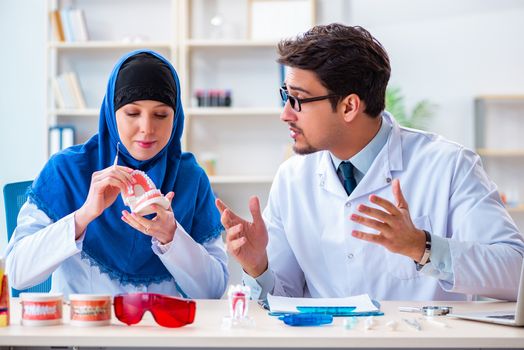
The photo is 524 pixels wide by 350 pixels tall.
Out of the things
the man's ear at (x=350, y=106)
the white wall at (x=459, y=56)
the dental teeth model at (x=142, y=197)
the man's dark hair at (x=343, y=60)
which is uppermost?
the white wall at (x=459, y=56)

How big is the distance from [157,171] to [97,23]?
11.8ft

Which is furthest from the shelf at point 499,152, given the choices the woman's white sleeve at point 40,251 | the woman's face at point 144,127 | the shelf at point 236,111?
the woman's white sleeve at point 40,251

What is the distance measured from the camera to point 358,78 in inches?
96.4

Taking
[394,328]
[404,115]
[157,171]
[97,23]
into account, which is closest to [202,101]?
[97,23]

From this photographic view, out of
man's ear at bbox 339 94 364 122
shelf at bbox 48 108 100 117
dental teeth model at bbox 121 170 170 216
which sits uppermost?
shelf at bbox 48 108 100 117

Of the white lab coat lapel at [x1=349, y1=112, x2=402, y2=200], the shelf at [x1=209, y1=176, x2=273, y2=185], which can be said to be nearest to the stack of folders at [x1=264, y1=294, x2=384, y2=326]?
the white lab coat lapel at [x1=349, y1=112, x2=402, y2=200]

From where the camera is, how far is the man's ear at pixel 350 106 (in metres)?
2.44

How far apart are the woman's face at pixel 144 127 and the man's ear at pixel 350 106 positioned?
530 millimetres

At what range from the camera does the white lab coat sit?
2.22 m

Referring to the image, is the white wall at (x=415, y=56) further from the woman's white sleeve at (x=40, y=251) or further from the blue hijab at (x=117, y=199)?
the woman's white sleeve at (x=40, y=251)

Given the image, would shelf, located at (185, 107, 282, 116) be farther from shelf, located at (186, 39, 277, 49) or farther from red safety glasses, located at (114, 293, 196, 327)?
red safety glasses, located at (114, 293, 196, 327)

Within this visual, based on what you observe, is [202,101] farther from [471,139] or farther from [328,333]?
[328,333]

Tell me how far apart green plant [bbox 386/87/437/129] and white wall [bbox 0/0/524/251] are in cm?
7

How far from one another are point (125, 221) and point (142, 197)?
15 centimetres
